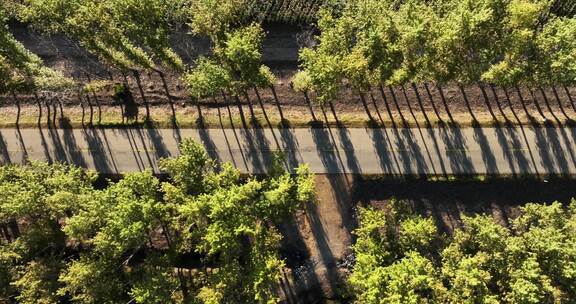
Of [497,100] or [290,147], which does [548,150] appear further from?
[290,147]

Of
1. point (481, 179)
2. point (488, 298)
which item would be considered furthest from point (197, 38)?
point (488, 298)

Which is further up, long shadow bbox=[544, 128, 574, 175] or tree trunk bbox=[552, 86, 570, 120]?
tree trunk bbox=[552, 86, 570, 120]

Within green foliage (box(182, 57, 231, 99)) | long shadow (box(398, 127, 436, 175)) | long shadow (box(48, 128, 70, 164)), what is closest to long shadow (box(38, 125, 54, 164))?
long shadow (box(48, 128, 70, 164))

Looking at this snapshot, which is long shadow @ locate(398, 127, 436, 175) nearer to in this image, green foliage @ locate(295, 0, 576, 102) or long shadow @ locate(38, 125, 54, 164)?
green foliage @ locate(295, 0, 576, 102)

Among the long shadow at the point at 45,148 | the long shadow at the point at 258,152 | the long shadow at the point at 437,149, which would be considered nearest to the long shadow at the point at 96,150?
the long shadow at the point at 45,148

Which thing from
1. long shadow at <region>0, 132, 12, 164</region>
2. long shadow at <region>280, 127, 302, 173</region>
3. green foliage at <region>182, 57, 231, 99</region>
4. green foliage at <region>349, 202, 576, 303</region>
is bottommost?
green foliage at <region>349, 202, 576, 303</region>

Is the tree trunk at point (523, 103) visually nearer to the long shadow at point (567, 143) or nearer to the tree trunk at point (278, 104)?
the long shadow at point (567, 143)

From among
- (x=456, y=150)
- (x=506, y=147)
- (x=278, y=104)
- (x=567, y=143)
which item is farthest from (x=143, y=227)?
(x=567, y=143)
